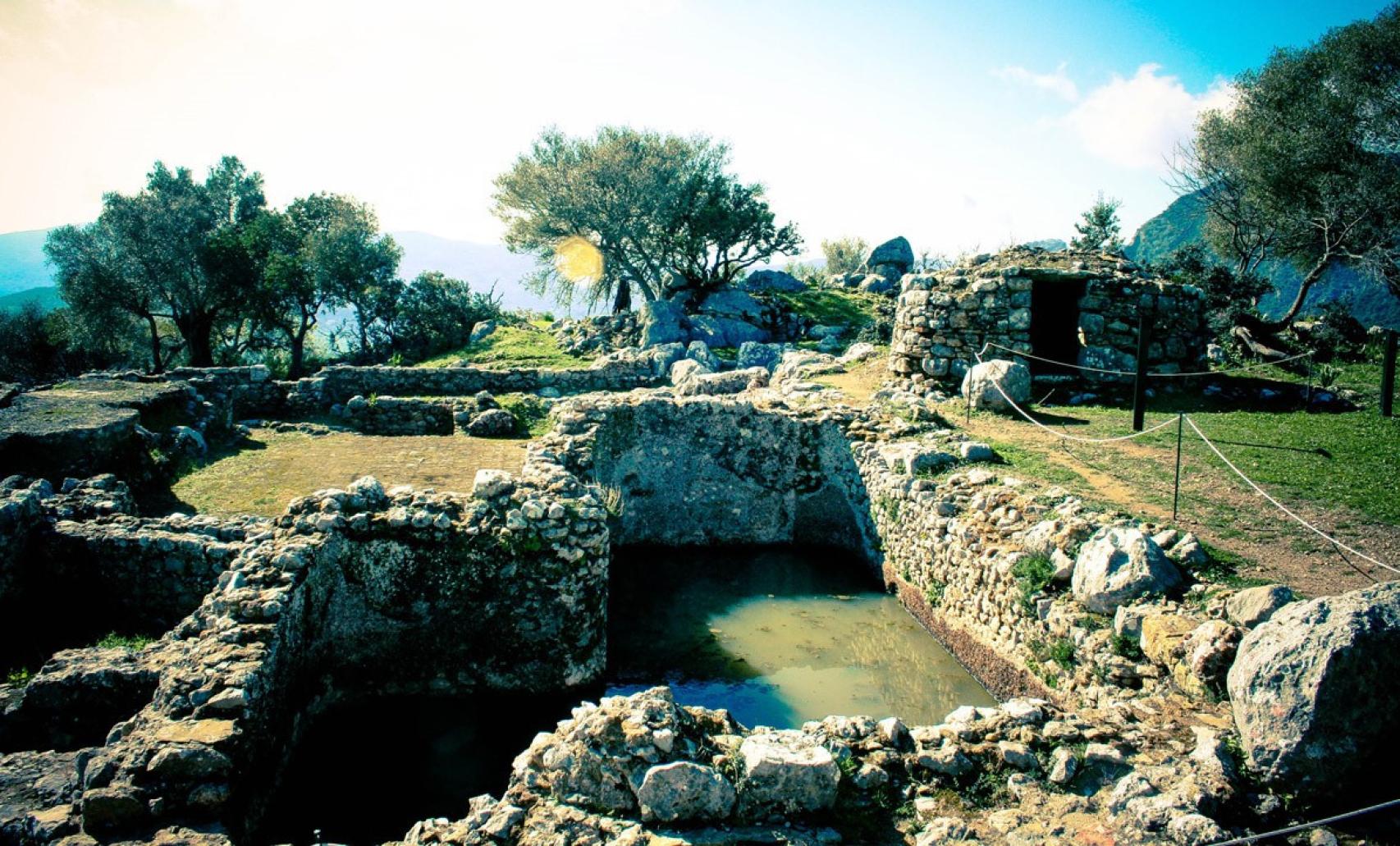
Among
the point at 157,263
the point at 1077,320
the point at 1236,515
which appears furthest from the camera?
the point at 157,263

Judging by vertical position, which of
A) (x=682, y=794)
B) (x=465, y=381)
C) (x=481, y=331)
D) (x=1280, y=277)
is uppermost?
(x=1280, y=277)

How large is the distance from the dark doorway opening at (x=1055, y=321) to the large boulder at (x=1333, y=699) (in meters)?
11.7

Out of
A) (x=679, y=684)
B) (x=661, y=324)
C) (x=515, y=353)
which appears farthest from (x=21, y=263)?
(x=679, y=684)

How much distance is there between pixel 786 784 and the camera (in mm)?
4320

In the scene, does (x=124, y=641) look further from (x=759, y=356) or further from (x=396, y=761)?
(x=759, y=356)

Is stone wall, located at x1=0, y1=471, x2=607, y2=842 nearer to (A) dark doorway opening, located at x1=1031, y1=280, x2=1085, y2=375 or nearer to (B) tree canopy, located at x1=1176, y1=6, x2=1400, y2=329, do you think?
(A) dark doorway opening, located at x1=1031, y1=280, x2=1085, y2=375

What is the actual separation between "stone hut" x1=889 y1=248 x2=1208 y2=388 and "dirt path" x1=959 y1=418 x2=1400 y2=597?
437 cm

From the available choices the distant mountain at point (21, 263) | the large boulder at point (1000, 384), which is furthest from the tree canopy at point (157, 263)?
the distant mountain at point (21, 263)

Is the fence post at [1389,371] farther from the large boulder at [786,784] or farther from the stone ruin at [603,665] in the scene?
the large boulder at [786,784]

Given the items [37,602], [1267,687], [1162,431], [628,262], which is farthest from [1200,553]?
[628,262]

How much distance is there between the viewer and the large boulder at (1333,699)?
13.5 ft

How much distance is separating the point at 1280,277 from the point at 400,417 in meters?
43.8

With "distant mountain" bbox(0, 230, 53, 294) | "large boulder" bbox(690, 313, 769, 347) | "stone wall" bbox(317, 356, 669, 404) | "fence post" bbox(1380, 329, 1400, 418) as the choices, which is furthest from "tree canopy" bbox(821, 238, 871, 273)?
"distant mountain" bbox(0, 230, 53, 294)

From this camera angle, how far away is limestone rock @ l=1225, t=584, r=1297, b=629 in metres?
5.30
